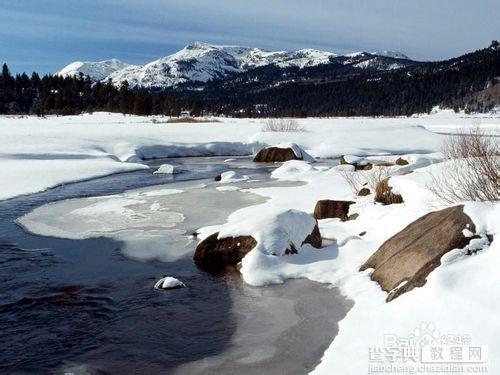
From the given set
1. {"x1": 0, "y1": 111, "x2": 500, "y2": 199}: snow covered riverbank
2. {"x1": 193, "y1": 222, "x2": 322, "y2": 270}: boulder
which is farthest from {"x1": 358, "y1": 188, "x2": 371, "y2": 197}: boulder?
{"x1": 0, "y1": 111, "x2": 500, "y2": 199}: snow covered riverbank

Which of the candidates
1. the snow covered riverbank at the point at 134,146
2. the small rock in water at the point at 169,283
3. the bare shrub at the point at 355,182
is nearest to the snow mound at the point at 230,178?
the bare shrub at the point at 355,182

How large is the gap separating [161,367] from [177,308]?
5.82ft

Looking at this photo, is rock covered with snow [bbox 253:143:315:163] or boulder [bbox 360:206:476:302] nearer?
boulder [bbox 360:206:476:302]

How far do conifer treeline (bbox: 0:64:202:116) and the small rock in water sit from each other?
75586 millimetres

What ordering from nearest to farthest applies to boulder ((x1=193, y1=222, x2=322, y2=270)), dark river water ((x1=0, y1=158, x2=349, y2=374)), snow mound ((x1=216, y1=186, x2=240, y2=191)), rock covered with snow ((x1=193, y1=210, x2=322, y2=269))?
dark river water ((x1=0, y1=158, x2=349, y2=374)), rock covered with snow ((x1=193, y1=210, x2=322, y2=269)), boulder ((x1=193, y1=222, x2=322, y2=270)), snow mound ((x1=216, y1=186, x2=240, y2=191))

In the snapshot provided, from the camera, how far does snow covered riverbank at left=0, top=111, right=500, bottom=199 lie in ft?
73.0

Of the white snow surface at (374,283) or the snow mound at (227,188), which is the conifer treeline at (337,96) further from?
the white snow surface at (374,283)

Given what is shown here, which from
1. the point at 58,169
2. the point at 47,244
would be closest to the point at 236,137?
the point at 58,169

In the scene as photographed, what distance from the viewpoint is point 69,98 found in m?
85.9

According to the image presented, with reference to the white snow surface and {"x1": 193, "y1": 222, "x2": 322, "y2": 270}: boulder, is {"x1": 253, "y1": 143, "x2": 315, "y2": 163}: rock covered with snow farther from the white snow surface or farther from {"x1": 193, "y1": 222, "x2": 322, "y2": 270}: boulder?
{"x1": 193, "y1": 222, "x2": 322, "y2": 270}: boulder

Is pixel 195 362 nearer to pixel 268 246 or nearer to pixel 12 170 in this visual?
pixel 268 246

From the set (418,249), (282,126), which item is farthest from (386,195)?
(282,126)

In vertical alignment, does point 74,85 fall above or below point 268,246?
above

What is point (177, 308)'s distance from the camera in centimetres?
768
